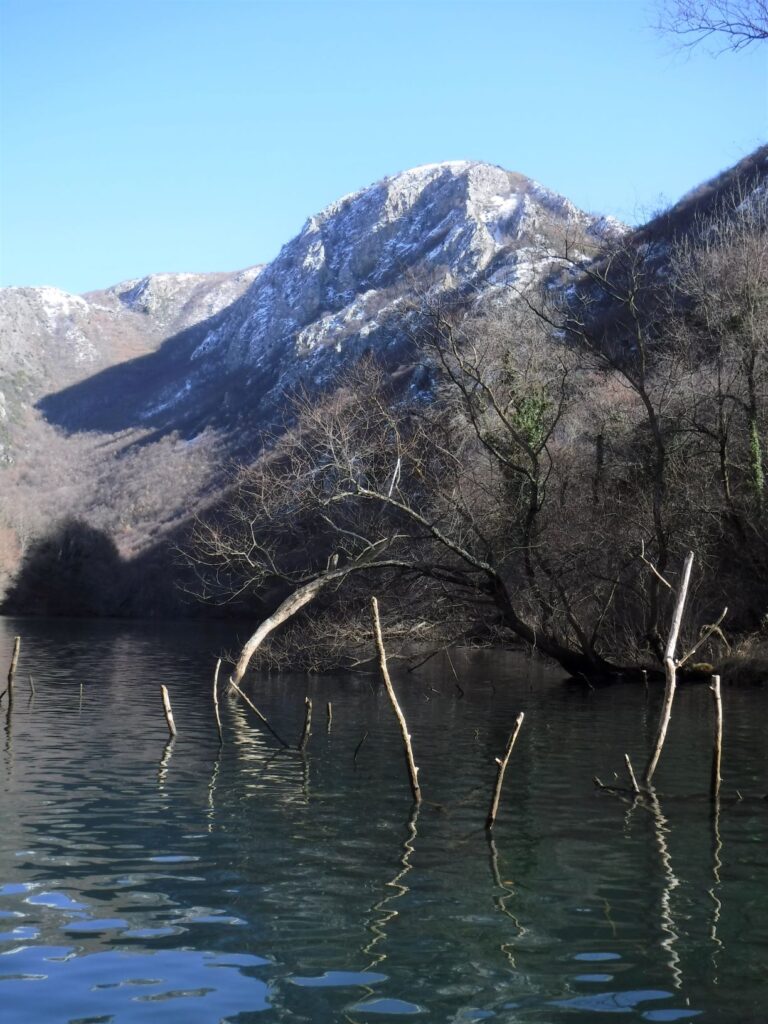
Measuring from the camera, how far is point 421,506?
1342 inches

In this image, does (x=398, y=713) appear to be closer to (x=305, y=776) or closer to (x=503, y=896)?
(x=503, y=896)

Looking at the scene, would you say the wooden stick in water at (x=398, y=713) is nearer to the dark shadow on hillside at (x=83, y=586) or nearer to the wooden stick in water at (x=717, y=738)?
the wooden stick in water at (x=717, y=738)

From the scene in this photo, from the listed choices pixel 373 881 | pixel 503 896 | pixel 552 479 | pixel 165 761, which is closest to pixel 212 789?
pixel 165 761

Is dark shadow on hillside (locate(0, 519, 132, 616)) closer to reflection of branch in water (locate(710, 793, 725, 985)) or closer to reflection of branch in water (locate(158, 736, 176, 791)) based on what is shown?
reflection of branch in water (locate(158, 736, 176, 791))

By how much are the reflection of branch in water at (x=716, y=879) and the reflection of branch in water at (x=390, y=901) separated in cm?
262

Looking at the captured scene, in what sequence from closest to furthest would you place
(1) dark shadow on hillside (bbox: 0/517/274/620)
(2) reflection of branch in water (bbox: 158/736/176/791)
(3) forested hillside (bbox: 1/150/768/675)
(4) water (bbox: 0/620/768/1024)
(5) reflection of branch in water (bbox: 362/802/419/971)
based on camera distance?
(4) water (bbox: 0/620/768/1024) < (5) reflection of branch in water (bbox: 362/802/419/971) < (2) reflection of branch in water (bbox: 158/736/176/791) < (3) forested hillside (bbox: 1/150/768/675) < (1) dark shadow on hillside (bbox: 0/517/274/620)

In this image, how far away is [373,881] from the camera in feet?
34.5

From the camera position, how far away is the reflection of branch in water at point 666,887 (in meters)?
8.27

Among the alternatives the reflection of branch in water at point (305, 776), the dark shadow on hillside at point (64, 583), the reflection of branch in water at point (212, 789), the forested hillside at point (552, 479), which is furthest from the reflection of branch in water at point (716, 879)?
the dark shadow on hillside at point (64, 583)

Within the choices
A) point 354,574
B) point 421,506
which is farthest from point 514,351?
point 354,574

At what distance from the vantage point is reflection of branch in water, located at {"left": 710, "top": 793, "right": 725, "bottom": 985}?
8.62 m

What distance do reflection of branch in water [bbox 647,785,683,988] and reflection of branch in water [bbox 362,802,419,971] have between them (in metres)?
2.26

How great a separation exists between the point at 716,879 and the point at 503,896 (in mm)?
2319

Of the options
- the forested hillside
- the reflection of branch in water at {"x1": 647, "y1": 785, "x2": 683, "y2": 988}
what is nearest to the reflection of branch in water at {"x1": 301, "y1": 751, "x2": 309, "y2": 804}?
the reflection of branch in water at {"x1": 647, "y1": 785, "x2": 683, "y2": 988}
